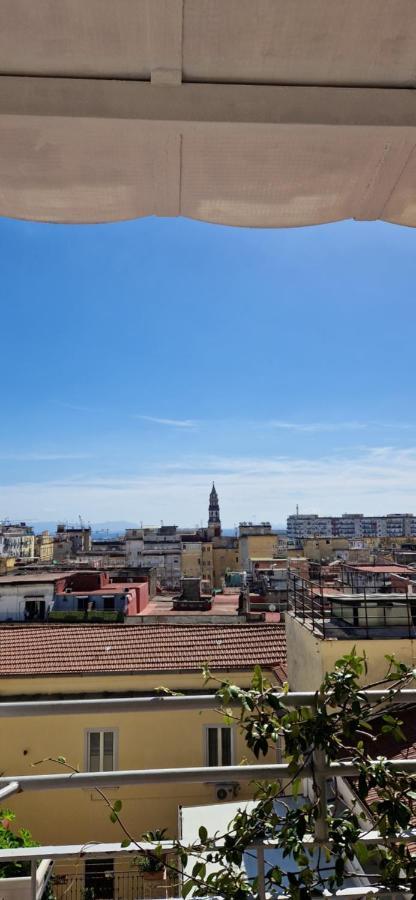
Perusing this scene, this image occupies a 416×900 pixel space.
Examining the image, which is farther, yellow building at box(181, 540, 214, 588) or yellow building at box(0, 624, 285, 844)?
yellow building at box(181, 540, 214, 588)

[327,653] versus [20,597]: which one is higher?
[327,653]

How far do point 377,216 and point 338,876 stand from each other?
1.56 m

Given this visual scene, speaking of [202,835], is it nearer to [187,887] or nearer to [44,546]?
[187,887]

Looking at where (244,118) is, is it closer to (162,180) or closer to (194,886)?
(162,180)

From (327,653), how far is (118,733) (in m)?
5.44

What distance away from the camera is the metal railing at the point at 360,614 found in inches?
240

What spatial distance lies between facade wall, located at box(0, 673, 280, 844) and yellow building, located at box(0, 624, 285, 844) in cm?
2

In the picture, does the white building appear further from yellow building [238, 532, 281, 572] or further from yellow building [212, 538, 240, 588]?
yellow building [212, 538, 240, 588]

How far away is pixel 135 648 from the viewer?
421 inches

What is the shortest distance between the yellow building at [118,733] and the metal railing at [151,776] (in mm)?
7841

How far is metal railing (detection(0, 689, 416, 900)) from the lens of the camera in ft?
3.63

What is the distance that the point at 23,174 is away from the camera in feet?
4.49

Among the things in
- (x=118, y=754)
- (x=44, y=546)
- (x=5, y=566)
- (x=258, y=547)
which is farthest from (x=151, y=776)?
(x=44, y=546)

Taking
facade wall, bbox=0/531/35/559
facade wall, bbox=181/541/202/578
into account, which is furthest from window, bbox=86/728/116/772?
facade wall, bbox=0/531/35/559
